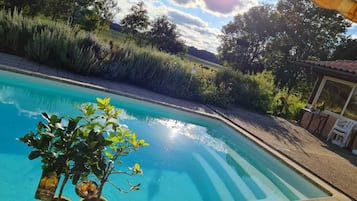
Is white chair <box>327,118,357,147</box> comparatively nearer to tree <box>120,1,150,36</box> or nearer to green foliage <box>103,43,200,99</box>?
green foliage <box>103,43,200,99</box>

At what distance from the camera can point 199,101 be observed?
34.0ft

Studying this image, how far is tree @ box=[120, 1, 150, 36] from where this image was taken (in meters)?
23.8

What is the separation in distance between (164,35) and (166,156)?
863 inches

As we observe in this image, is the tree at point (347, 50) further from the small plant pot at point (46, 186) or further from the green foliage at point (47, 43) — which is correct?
the small plant pot at point (46, 186)

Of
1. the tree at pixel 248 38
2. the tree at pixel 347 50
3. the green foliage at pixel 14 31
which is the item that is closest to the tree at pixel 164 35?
the tree at pixel 248 38

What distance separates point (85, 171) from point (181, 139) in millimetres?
4575

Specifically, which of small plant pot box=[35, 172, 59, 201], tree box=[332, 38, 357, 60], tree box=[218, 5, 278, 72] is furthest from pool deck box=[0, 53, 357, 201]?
tree box=[218, 5, 278, 72]

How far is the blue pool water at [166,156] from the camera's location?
3643 mm

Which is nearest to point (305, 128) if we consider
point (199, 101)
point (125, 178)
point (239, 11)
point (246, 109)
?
point (246, 109)

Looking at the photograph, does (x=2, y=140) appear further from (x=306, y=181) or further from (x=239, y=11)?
(x=239, y=11)

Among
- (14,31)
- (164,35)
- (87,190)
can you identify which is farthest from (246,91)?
(164,35)

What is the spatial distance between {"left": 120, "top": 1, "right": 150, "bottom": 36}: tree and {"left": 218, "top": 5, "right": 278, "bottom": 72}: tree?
29.4 feet

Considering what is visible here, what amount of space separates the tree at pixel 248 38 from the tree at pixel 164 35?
600 centimetres

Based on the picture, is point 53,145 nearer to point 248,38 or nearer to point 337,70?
point 337,70
